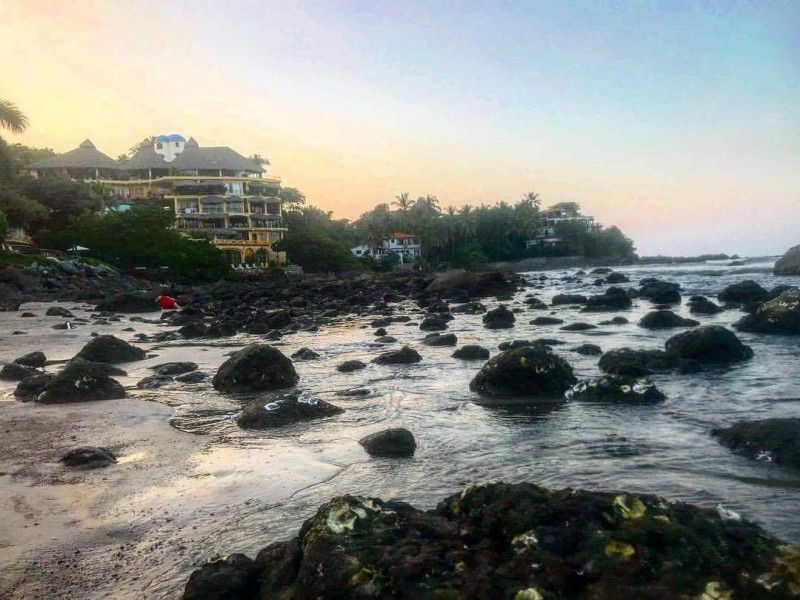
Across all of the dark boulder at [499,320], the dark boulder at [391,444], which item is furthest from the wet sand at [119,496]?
the dark boulder at [499,320]

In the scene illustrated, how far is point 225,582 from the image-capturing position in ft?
→ 12.4

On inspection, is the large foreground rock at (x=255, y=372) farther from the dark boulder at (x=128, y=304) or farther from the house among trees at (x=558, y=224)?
the house among trees at (x=558, y=224)

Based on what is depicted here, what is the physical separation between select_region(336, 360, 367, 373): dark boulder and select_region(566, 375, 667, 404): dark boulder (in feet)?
15.4

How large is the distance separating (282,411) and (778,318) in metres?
14.0

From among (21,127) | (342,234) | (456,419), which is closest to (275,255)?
(342,234)

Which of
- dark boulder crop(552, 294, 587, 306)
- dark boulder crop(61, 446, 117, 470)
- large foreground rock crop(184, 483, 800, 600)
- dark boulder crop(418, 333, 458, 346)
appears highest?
large foreground rock crop(184, 483, 800, 600)

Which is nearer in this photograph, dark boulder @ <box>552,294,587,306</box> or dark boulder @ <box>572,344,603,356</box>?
dark boulder @ <box>572,344,603,356</box>

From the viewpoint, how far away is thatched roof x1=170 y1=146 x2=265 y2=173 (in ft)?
292

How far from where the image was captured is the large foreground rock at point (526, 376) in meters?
10.2

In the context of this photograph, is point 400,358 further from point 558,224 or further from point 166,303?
point 558,224

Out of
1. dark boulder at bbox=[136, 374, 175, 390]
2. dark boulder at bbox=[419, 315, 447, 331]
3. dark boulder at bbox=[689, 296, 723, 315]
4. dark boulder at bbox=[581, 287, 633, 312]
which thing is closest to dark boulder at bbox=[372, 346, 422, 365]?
dark boulder at bbox=[136, 374, 175, 390]

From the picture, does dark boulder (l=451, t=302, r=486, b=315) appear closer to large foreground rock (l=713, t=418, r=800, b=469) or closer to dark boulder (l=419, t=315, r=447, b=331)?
dark boulder (l=419, t=315, r=447, b=331)

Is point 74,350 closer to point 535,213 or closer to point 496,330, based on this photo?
point 496,330

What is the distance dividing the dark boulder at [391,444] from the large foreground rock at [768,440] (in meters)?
3.32
